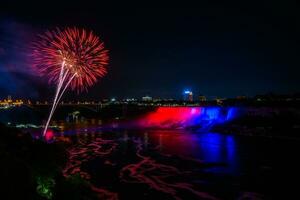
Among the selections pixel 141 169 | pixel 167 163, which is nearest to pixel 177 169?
pixel 167 163

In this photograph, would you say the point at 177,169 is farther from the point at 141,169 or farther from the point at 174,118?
the point at 174,118

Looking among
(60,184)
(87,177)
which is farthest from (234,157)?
(60,184)

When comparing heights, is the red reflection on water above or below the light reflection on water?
above

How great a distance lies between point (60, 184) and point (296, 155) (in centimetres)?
2647

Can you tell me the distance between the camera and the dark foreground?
9.24m

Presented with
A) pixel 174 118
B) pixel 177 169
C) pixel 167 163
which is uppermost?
pixel 174 118

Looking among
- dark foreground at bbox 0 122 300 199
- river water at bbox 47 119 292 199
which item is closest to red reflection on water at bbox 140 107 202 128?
dark foreground at bbox 0 122 300 199

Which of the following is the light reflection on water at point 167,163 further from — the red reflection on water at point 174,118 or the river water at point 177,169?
the red reflection on water at point 174,118

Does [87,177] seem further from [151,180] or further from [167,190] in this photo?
[167,190]

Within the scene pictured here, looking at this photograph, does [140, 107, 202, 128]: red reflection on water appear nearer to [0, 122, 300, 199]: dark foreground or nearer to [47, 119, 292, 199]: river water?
[0, 122, 300, 199]: dark foreground

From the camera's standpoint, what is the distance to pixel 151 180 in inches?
835

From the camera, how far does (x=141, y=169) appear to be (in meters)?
24.7

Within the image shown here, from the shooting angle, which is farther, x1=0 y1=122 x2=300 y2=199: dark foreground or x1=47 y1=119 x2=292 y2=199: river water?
x1=47 y1=119 x2=292 y2=199: river water

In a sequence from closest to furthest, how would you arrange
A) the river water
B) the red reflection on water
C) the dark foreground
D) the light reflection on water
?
the dark foreground, the river water, the light reflection on water, the red reflection on water
